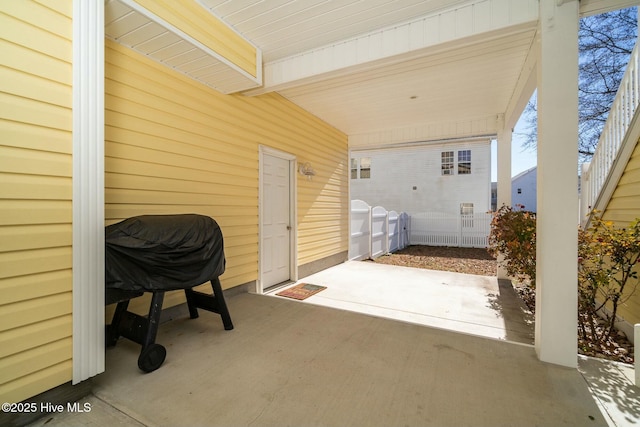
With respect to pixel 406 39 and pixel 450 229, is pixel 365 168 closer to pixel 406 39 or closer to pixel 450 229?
pixel 450 229

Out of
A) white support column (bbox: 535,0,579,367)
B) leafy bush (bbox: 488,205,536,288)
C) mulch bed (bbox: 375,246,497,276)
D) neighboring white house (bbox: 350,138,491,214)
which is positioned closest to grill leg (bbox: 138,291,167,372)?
white support column (bbox: 535,0,579,367)

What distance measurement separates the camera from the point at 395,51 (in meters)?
2.87

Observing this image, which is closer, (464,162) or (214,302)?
(214,302)

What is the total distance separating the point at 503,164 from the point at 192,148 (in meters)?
5.35

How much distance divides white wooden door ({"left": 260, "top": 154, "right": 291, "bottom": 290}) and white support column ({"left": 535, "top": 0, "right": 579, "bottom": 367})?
3429mm

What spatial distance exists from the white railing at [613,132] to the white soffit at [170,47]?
4181 millimetres

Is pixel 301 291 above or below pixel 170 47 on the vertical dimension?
below

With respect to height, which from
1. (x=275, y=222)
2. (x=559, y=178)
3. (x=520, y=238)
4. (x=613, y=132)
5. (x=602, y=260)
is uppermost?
(x=613, y=132)

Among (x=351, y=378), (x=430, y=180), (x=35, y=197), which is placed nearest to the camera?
(x=35, y=197)

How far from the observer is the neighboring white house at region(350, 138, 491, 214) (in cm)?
1081

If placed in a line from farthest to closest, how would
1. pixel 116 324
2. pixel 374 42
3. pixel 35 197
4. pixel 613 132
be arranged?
1. pixel 613 132
2. pixel 374 42
3. pixel 116 324
4. pixel 35 197

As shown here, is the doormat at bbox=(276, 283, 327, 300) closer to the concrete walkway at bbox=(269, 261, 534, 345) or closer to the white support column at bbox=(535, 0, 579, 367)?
the concrete walkway at bbox=(269, 261, 534, 345)

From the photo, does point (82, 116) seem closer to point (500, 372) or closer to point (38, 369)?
point (38, 369)

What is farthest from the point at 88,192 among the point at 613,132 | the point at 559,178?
the point at 613,132
